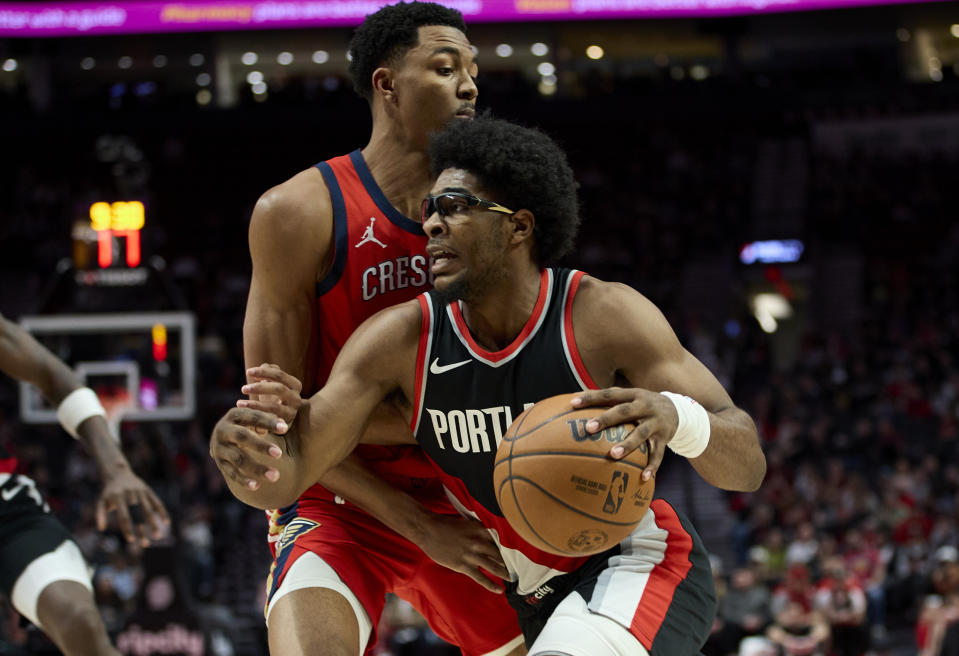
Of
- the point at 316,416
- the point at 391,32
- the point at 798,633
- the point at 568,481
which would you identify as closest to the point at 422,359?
the point at 316,416

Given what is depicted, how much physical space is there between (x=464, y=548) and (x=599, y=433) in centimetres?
89

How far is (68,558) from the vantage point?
407 cm

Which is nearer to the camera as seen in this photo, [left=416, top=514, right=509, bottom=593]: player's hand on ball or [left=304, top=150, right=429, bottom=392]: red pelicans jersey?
[left=416, top=514, right=509, bottom=593]: player's hand on ball

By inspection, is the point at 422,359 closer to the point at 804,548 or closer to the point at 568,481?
the point at 568,481

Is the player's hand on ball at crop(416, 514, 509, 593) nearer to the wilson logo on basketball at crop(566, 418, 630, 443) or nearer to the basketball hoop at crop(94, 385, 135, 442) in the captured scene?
the wilson logo on basketball at crop(566, 418, 630, 443)

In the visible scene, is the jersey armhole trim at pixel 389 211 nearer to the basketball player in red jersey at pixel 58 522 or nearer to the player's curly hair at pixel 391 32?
the player's curly hair at pixel 391 32

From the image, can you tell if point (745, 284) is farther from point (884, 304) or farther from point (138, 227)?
point (138, 227)

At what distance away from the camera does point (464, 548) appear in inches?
131

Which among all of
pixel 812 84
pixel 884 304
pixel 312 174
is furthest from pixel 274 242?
pixel 812 84

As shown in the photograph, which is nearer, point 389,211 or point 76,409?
point 389,211

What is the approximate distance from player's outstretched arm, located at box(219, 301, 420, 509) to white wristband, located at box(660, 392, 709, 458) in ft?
2.59

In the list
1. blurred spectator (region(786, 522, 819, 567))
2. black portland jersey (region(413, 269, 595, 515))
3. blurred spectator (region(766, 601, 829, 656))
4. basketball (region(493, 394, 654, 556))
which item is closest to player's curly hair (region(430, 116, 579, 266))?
black portland jersey (region(413, 269, 595, 515))

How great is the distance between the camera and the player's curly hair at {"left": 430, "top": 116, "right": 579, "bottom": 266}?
124 inches

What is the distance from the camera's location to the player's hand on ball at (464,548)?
3.30 meters
